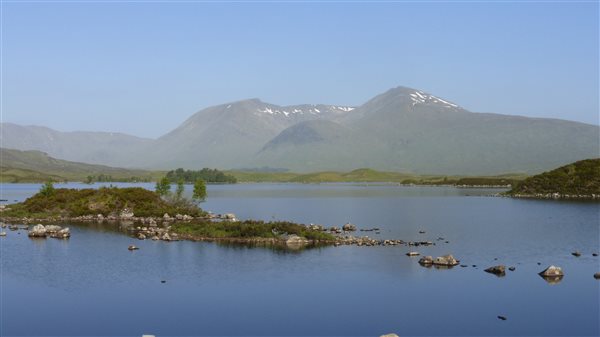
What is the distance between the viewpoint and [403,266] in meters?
65.1

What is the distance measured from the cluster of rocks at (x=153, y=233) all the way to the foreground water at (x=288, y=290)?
2860 mm

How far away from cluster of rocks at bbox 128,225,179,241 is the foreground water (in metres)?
2.86

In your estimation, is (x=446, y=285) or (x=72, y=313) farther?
(x=446, y=285)

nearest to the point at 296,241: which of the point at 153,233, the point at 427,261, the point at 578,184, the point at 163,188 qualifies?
the point at 427,261

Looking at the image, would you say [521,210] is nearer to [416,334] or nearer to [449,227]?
[449,227]

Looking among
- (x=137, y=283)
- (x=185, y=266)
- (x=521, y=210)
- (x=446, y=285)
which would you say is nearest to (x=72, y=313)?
(x=137, y=283)

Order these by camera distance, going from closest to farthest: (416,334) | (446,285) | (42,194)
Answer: (416,334) → (446,285) → (42,194)

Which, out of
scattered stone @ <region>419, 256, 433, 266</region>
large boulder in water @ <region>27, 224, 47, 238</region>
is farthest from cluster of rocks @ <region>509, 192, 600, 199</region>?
large boulder in water @ <region>27, 224, 47, 238</region>

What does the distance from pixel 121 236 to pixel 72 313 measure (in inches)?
1753

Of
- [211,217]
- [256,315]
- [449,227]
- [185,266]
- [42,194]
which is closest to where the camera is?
[256,315]

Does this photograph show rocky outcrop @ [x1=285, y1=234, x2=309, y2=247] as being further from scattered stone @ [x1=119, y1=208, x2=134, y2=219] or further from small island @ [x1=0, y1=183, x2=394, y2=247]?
scattered stone @ [x1=119, y1=208, x2=134, y2=219]

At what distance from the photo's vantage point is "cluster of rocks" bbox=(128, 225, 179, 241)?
86.9m

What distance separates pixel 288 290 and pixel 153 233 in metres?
43.6

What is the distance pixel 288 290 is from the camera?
53688mm
